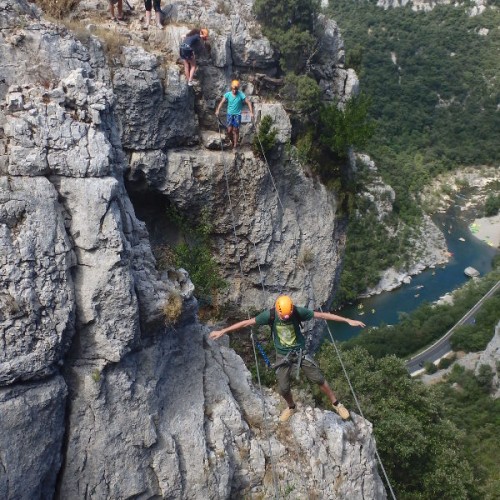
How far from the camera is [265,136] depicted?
11.2 meters

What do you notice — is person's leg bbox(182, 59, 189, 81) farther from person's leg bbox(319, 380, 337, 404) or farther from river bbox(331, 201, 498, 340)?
→ river bbox(331, 201, 498, 340)

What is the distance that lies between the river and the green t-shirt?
38463 mm

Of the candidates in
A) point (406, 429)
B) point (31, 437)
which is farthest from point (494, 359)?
point (31, 437)

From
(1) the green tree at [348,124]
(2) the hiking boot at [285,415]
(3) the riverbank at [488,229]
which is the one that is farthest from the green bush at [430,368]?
(2) the hiking boot at [285,415]

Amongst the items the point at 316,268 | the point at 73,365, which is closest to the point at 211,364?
the point at 73,365

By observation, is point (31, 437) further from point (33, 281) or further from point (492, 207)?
point (492, 207)

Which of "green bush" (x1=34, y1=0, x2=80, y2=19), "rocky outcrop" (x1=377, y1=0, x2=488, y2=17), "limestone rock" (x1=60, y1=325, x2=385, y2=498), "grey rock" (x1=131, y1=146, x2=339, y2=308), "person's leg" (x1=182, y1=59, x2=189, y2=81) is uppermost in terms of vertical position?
"rocky outcrop" (x1=377, y1=0, x2=488, y2=17)

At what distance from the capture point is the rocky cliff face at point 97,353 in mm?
5750

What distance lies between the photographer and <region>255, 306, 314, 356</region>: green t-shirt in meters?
6.57

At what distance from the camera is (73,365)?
630 cm

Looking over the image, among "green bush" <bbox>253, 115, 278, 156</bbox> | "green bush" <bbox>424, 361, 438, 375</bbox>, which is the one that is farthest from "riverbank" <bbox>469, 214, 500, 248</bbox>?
"green bush" <bbox>253, 115, 278, 156</bbox>

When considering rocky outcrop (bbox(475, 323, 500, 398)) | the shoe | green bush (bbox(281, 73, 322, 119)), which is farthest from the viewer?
rocky outcrop (bbox(475, 323, 500, 398))

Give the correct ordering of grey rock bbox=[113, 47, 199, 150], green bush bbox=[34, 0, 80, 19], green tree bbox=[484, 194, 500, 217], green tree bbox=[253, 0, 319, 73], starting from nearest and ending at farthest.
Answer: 1. grey rock bbox=[113, 47, 199, 150]
2. green bush bbox=[34, 0, 80, 19]
3. green tree bbox=[253, 0, 319, 73]
4. green tree bbox=[484, 194, 500, 217]

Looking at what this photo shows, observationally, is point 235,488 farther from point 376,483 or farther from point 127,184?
point 127,184
